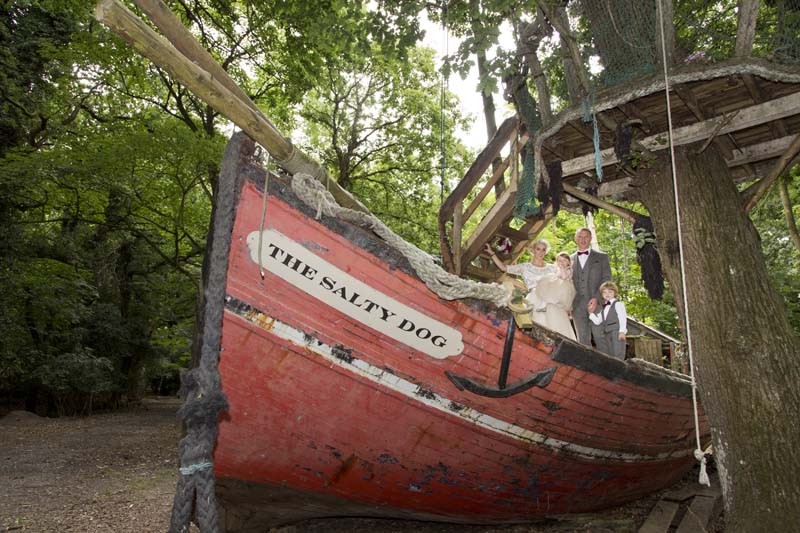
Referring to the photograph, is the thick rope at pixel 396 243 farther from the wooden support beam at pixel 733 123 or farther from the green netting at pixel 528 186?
the green netting at pixel 528 186

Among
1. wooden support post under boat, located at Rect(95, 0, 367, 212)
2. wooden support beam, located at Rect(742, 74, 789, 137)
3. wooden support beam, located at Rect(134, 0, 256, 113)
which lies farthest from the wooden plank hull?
wooden support beam, located at Rect(742, 74, 789, 137)

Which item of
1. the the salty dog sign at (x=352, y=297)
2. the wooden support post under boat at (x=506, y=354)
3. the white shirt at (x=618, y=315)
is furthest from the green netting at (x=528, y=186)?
the the salty dog sign at (x=352, y=297)

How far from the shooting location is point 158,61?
87.5 inches

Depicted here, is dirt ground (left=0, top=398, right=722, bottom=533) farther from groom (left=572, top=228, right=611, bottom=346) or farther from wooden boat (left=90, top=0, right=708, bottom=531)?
groom (left=572, top=228, right=611, bottom=346)

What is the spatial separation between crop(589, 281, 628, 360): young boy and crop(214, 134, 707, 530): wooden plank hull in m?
0.65

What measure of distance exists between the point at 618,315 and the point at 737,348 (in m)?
1.24

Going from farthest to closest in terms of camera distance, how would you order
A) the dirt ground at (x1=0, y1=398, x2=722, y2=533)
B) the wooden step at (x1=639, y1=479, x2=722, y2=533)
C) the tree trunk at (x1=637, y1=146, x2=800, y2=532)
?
1. the dirt ground at (x1=0, y1=398, x2=722, y2=533)
2. the wooden step at (x1=639, y1=479, x2=722, y2=533)
3. the tree trunk at (x1=637, y1=146, x2=800, y2=532)

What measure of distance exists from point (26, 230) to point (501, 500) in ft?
43.1

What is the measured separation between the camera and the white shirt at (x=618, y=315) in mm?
4586

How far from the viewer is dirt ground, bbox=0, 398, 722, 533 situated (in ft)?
14.1

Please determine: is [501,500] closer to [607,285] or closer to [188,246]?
[607,285]

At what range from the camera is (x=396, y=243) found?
300 cm

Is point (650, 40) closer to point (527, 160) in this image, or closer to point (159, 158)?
point (527, 160)

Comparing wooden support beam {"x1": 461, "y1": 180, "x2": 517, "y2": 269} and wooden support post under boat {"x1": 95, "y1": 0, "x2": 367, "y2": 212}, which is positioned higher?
wooden support beam {"x1": 461, "y1": 180, "x2": 517, "y2": 269}
